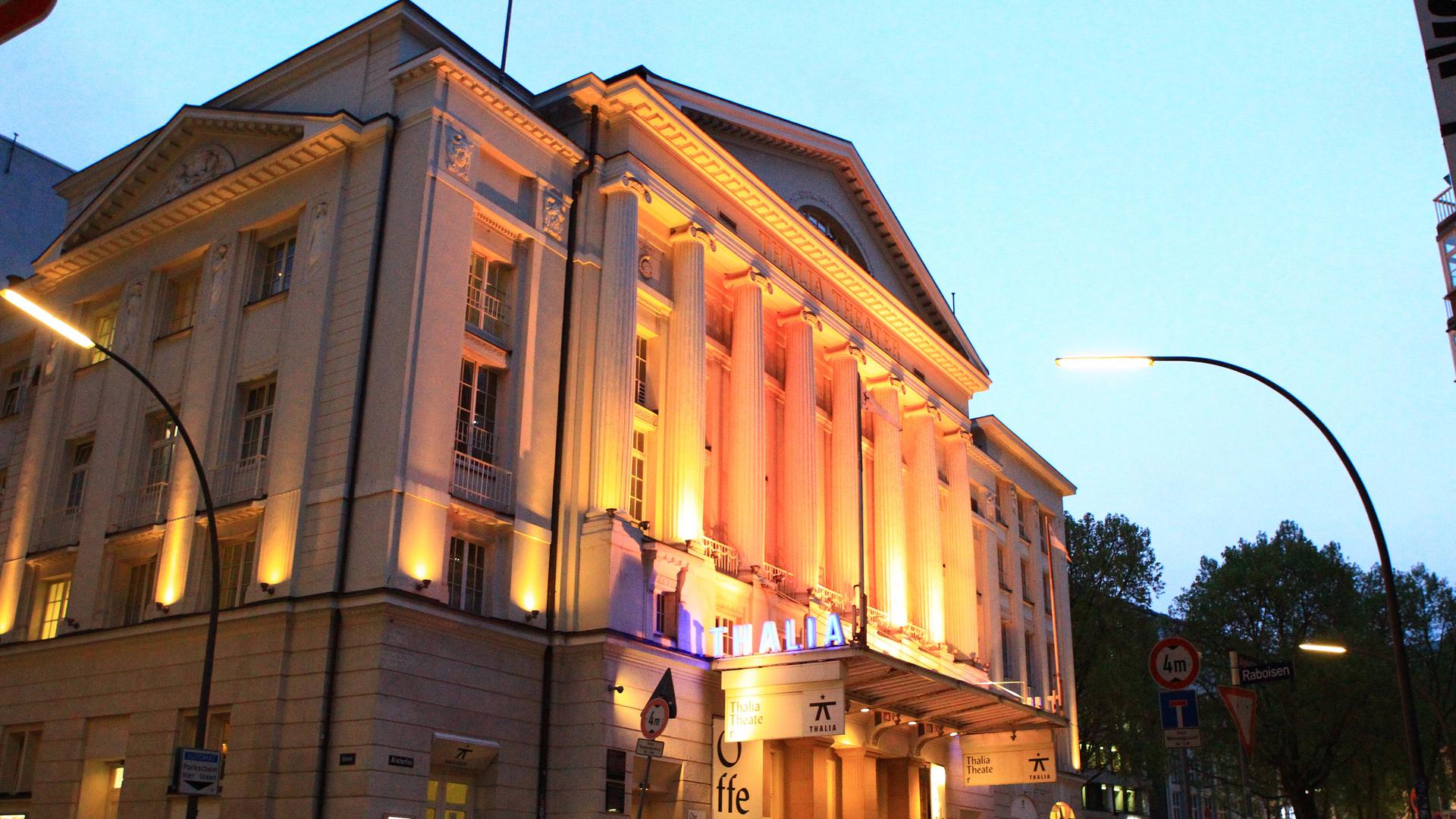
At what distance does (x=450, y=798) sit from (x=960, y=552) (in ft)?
80.1

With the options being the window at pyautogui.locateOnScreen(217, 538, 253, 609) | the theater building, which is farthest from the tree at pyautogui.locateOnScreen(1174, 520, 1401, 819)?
the window at pyautogui.locateOnScreen(217, 538, 253, 609)

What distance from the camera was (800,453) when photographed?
3512 cm

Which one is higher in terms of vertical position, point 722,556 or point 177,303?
point 177,303

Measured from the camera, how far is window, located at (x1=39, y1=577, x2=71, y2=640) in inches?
1175

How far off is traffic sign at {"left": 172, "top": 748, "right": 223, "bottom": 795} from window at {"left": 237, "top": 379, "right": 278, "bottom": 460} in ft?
32.3

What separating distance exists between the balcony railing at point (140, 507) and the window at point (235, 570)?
8.19 ft

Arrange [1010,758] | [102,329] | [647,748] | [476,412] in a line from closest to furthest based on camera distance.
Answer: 1. [647,748]
2. [476,412]
3. [102,329]
4. [1010,758]

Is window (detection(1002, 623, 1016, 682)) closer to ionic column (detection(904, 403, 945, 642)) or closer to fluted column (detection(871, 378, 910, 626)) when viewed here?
ionic column (detection(904, 403, 945, 642))

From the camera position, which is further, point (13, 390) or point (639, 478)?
point (13, 390)

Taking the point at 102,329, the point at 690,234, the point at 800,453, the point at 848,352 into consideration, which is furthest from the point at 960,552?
the point at 102,329

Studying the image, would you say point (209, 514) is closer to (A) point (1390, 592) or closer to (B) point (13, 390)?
(A) point (1390, 592)

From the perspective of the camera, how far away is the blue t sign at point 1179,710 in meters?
14.2

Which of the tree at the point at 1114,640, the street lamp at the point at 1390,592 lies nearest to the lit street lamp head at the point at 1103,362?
the street lamp at the point at 1390,592

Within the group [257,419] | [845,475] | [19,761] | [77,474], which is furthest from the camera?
[845,475]
